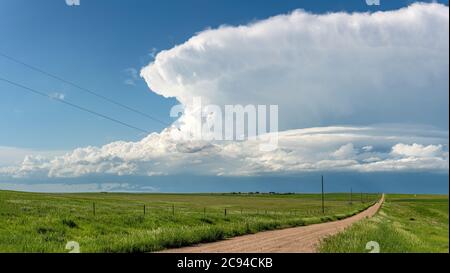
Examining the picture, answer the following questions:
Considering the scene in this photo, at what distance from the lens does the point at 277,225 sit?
1454 inches

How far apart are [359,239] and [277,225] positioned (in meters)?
17.2

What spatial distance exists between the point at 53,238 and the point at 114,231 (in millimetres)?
8013
